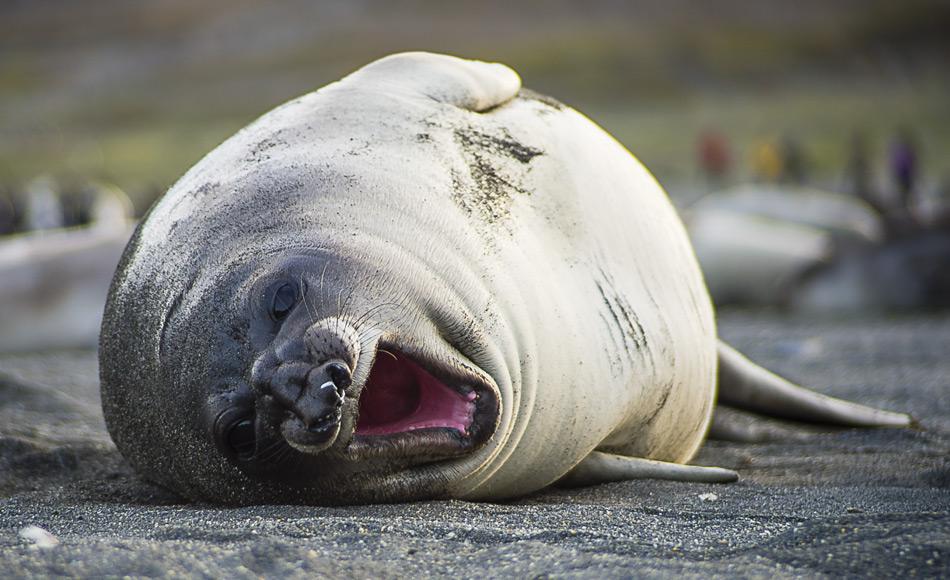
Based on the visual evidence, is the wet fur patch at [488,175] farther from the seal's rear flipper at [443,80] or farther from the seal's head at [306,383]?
the seal's head at [306,383]

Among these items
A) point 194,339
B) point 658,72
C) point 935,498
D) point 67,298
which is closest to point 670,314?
point 935,498

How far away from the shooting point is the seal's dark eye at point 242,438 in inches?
117

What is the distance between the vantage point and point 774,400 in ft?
15.6

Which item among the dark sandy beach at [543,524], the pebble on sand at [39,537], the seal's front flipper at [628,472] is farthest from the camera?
the seal's front flipper at [628,472]

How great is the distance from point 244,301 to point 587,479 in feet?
3.88

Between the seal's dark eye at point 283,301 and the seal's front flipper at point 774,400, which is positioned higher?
the seal's dark eye at point 283,301

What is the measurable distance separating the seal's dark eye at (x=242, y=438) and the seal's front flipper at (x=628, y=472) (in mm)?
967

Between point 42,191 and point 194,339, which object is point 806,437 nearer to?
point 194,339

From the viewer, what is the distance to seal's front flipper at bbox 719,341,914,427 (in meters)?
4.74

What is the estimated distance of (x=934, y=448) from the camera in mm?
4344

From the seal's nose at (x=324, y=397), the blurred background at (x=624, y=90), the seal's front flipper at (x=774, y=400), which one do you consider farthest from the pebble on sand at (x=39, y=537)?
the blurred background at (x=624, y=90)

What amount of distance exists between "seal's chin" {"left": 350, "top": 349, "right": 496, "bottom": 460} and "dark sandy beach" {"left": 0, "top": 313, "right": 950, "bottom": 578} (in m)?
0.18

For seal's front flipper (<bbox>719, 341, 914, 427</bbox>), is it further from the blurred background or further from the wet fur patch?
the blurred background

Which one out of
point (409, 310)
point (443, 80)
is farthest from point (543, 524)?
point (443, 80)
